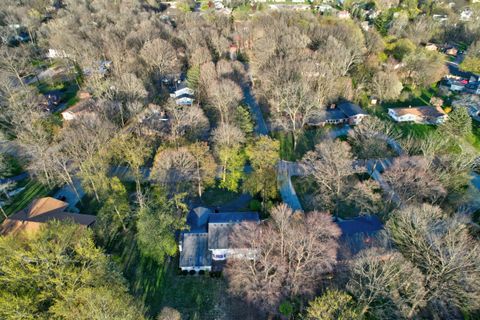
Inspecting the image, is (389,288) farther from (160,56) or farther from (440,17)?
(440,17)

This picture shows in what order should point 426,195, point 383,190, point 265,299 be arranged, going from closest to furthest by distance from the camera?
point 265,299
point 426,195
point 383,190

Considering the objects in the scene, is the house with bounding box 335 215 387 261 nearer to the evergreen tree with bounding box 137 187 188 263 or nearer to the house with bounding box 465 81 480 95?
the evergreen tree with bounding box 137 187 188 263

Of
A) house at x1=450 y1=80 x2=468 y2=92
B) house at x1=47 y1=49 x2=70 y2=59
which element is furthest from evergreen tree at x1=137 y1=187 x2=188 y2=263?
house at x1=450 y1=80 x2=468 y2=92

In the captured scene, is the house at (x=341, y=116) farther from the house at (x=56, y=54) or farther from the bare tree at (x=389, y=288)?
the house at (x=56, y=54)

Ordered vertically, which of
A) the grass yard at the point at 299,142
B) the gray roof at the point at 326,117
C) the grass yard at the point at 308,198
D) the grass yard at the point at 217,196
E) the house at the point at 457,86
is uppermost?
the house at the point at 457,86

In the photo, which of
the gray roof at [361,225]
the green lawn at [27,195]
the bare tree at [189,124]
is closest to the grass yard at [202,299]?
the gray roof at [361,225]

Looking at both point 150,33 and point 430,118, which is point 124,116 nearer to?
point 150,33

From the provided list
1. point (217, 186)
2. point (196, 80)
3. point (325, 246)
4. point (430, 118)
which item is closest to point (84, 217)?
point (217, 186)
